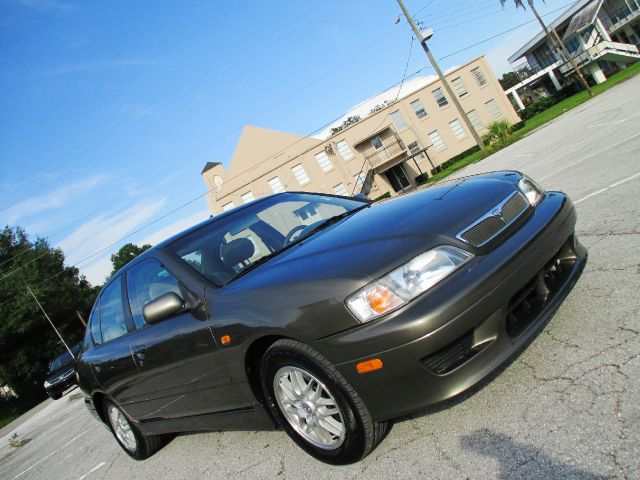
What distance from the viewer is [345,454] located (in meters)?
2.56

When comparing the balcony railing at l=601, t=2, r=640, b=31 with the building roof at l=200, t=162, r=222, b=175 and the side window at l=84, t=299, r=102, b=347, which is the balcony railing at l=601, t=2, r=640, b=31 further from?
the side window at l=84, t=299, r=102, b=347

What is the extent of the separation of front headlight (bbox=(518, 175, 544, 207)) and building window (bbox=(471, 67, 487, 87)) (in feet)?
141

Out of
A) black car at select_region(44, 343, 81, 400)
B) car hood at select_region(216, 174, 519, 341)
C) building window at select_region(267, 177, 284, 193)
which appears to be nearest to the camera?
car hood at select_region(216, 174, 519, 341)

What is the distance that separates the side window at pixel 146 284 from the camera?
3.37 meters

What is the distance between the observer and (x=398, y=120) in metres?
42.1

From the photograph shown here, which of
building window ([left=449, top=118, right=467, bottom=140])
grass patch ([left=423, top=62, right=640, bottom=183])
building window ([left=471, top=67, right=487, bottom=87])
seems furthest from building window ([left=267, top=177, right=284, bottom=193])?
building window ([left=471, top=67, right=487, bottom=87])

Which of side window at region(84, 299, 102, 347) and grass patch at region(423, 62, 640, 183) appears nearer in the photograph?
side window at region(84, 299, 102, 347)

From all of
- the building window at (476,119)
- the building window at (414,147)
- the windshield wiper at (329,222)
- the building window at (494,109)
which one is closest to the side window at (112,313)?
the windshield wiper at (329,222)

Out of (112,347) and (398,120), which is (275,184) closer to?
(398,120)

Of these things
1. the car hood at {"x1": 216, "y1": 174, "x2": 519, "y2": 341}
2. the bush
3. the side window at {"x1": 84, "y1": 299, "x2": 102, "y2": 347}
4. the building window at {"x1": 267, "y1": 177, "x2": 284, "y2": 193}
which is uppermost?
the building window at {"x1": 267, "y1": 177, "x2": 284, "y2": 193}

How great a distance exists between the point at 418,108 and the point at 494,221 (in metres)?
41.7

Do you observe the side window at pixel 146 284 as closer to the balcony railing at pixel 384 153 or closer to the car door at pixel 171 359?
the car door at pixel 171 359

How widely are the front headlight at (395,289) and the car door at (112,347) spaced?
2.40 m

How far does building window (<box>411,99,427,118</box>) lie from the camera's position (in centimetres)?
4178
